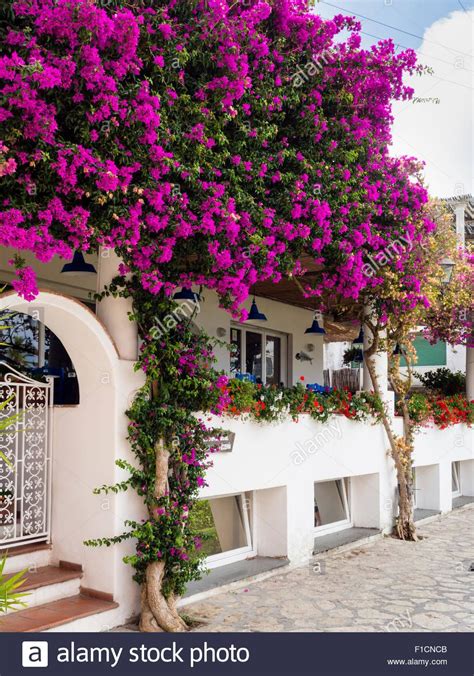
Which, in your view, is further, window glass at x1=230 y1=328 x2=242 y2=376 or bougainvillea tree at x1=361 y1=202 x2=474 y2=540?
window glass at x1=230 y1=328 x2=242 y2=376

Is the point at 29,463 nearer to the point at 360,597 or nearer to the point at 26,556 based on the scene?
the point at 26,556

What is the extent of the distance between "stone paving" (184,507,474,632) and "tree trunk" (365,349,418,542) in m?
0.74

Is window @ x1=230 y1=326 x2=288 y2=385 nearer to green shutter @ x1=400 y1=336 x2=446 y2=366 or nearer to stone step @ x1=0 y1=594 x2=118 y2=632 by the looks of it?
stone step @ x1=0 y1=594 x2=118 y2=632

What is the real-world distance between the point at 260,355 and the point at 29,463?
822cm

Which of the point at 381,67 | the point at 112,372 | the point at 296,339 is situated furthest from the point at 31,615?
the point at 296,339

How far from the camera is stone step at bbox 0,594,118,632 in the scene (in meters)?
5.47

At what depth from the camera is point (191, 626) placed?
251 inches

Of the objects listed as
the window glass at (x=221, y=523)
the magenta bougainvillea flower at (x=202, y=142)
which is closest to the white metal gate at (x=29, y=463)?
the magenta bougainvillea flower at (x=202, y=142)

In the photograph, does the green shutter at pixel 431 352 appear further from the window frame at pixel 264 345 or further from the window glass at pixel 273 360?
the window glass at pixel 273 360

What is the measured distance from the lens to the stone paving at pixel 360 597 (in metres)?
6.61

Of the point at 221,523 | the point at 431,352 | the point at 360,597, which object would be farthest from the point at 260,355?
the point at 431,352

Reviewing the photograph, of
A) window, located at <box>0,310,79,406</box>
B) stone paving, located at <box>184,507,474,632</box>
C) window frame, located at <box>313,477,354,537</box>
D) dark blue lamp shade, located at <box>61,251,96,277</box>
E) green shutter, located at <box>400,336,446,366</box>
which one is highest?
dark blue lamp shade, located at <box>61,251,96,277</box>

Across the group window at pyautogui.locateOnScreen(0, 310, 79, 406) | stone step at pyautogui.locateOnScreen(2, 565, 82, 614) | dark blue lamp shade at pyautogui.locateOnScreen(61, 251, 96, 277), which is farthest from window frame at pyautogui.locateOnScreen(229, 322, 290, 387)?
stone step at pyautogui.locateOnScreen(2, 565, 82, 614)

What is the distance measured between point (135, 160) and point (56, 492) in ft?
11.5
